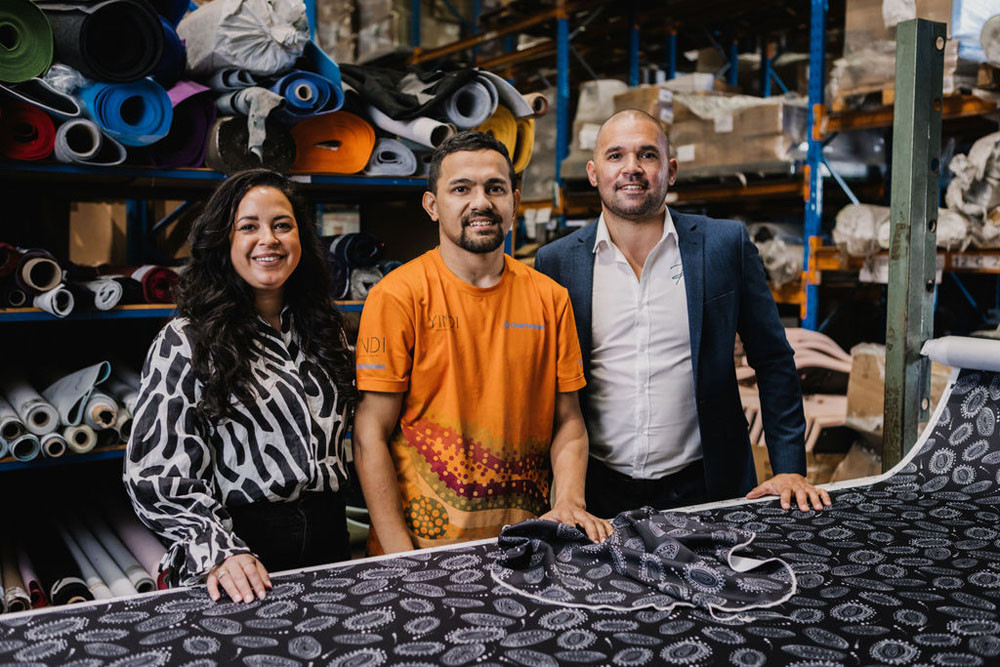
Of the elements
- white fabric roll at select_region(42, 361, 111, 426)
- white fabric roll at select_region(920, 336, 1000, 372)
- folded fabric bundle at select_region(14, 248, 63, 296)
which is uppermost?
folded fabric bundle at select_region(14, 248, 63, 296)

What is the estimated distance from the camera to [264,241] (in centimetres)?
201

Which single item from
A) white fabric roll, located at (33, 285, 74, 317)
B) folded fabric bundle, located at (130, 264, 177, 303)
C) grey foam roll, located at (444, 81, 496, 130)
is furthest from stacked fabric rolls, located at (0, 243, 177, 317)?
grey foam roll, located at (444, 81, 496, 130)

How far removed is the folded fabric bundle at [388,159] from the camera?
3.23 metres

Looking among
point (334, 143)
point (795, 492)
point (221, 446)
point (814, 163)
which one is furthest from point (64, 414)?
point (814, 163)

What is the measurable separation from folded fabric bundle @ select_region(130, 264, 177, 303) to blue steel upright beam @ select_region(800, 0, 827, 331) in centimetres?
334

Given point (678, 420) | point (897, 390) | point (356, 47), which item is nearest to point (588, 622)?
point (678, 420)

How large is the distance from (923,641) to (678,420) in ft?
3.57

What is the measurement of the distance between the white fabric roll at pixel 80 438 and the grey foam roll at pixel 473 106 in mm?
1657

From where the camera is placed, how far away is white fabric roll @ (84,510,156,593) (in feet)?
9.33

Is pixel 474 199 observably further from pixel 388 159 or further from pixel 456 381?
pixel 388 159

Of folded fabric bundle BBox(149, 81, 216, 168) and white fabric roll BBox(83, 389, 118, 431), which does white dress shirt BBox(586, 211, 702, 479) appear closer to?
folded fabric bundle BBox(149, 81, 216, 168)

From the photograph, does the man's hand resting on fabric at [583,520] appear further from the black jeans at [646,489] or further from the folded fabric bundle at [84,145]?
the folded fabric bundle at [84,145]

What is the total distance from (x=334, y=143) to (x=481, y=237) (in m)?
1.30

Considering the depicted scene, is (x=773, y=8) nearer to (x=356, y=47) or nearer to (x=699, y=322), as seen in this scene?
(x=356, y=47)
